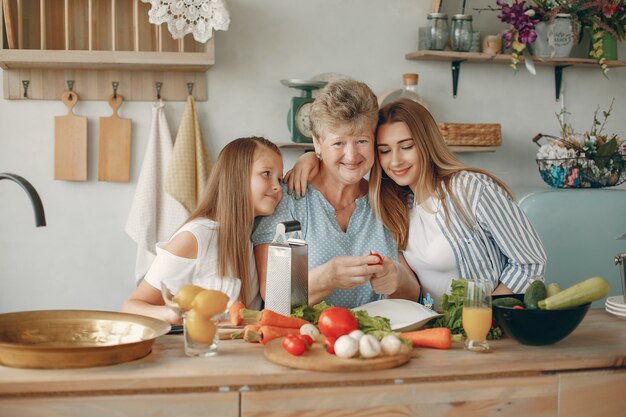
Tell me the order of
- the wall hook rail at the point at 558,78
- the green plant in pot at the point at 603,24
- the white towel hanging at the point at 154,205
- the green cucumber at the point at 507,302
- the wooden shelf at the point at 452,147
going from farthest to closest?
the wall hook rail at the point at 558,78
the green plant in pot at the point at 603,24
the wooden shelf at the point at 452,147
the white towel hanging at the point at 154,205
the green cucumber at the point at 507,302

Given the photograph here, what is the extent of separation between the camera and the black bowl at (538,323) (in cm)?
177

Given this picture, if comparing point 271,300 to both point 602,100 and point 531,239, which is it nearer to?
point 531,239

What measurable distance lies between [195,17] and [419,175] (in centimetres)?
138

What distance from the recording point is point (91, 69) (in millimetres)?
3523

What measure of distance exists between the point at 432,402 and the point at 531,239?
104 centimetres

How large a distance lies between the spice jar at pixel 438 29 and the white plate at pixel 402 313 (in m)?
2.03

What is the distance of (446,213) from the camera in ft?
8.36

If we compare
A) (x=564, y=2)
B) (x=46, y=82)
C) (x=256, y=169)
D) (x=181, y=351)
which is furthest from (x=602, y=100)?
(x=181, y=351)

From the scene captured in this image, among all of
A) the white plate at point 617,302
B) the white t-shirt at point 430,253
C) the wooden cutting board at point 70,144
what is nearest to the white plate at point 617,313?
the white plate at point 617,302

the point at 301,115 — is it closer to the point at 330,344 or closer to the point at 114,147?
the point at 114,147

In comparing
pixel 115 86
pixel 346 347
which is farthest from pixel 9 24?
pixel 346 347

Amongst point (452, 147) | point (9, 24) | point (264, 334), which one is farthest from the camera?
point (452, 147)

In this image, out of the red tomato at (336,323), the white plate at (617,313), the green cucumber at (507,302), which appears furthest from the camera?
the white plate at (617,313)

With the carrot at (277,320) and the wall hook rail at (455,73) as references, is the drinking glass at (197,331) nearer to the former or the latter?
the carrot at (277,320)
